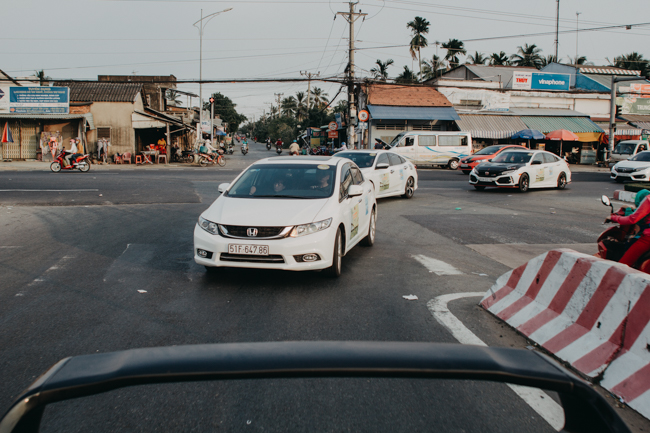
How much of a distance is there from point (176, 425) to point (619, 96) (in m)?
51.3

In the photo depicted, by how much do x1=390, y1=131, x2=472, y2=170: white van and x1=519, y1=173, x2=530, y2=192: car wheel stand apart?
45.5 feet

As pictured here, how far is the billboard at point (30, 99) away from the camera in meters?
32.5

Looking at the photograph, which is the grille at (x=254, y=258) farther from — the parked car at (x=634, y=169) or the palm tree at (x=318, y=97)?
the palm tree at (x=318, y=97)

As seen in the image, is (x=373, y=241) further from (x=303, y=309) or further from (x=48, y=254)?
(x=48, y=254)

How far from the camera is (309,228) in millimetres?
6090

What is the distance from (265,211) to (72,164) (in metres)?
20.9

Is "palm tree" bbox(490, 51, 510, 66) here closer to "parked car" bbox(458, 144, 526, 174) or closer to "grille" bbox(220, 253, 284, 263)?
"parked car" bbox(458, 144, 526, 174)

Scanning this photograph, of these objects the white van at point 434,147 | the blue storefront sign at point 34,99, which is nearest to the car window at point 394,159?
the white van at point 434,147

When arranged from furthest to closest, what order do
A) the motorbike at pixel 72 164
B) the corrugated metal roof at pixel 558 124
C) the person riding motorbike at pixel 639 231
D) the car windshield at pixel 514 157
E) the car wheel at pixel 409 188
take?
the corrugated metal roof at pixel 558 124 → the motorbike at pixel 72 164 → the car windshield at pixel 514 157 → the car wheel at pixel 409 188 → the person riding motorbike at pixel 639 231

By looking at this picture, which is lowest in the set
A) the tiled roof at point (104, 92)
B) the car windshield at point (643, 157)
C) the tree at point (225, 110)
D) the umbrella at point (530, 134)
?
the car windshield at point (643, 157)

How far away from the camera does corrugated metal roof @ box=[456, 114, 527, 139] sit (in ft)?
130

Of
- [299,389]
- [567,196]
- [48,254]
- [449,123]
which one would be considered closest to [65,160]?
[48,254]

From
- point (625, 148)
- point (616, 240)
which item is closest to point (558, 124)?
point (625, 148)

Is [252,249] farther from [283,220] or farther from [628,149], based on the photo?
[628,149]
